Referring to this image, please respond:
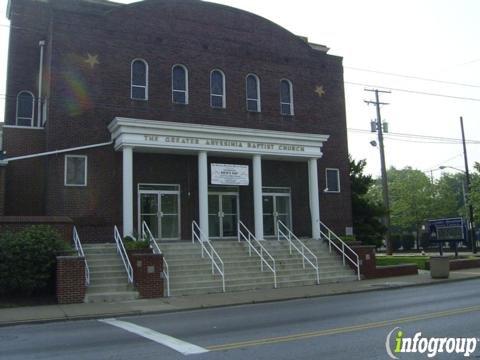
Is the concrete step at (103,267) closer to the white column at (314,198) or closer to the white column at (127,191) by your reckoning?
the white column at (127,191)

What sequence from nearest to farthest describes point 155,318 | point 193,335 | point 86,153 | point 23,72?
point 193,335, point 155,318, point 86,153, point 23,72

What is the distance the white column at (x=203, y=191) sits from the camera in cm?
2158

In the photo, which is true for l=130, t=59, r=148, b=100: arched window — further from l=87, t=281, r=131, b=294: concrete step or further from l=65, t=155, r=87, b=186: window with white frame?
l=87, t=281, r=131, b=294: concrete step

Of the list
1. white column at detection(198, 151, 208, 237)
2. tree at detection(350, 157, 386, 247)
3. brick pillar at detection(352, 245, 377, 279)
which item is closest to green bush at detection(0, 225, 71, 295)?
white column at detection(198, 151, 208, 237)

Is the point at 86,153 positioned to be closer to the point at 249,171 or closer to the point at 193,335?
the point at 249,171

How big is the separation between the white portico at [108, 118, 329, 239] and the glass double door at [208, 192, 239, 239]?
5.23ft

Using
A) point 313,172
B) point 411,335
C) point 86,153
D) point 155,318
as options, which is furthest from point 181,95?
point 411,335

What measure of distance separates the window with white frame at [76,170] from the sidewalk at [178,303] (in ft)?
21.9

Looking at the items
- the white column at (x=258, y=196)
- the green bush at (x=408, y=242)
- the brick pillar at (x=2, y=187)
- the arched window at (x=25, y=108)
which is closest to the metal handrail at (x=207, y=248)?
the white column at (x=258, y=196)

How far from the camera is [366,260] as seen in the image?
73.7 feet

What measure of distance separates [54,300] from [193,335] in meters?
7.74

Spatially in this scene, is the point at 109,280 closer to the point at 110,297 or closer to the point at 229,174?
the point at 110,297

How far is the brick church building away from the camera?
21.2 m

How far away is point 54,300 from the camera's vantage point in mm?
16234
